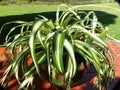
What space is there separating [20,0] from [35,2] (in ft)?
4.91

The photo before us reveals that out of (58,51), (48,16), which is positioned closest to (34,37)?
(58,51)

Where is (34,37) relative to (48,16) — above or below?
above

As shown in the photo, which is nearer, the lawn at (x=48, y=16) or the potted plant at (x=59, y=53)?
the potted plant at (x=59, y=53)

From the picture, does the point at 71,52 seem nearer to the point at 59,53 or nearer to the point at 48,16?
the point at 59,53

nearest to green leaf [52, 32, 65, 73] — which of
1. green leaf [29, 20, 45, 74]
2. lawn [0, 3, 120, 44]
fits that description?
green leaf [29, 20, 45, 74]

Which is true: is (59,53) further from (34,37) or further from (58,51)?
(34,37)

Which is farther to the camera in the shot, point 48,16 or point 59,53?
point 48,16

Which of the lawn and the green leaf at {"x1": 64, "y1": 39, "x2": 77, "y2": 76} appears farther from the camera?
the lawn

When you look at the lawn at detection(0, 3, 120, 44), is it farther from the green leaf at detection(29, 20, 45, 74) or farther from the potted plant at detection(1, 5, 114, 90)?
the green leaf at detection(29, 20, 45, 74)

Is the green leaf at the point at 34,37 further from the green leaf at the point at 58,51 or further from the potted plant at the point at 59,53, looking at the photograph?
the green leaf at the point at 58,51

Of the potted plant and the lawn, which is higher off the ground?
the potted plant

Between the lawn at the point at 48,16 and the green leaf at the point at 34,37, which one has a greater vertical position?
the green leaf at the point at 34,37

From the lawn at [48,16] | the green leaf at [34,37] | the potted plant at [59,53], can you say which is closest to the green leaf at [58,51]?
the potted plant at [59,53]

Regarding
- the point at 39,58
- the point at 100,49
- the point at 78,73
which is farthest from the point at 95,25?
the point at 39,58
